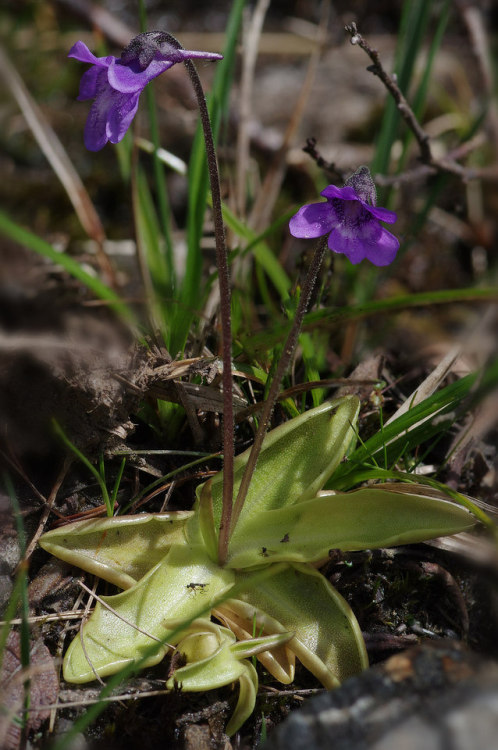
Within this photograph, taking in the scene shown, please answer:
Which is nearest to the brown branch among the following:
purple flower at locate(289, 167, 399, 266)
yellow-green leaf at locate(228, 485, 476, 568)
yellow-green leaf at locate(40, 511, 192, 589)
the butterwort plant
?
purple flower at locate(289, 167, 399, 266)

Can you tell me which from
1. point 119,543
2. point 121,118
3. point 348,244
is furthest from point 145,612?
point 121,118

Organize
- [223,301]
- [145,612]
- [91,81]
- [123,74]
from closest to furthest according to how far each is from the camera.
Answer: [123,74], [91,81], [223,301], [145,612]

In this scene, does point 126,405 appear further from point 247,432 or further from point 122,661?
point 122,661

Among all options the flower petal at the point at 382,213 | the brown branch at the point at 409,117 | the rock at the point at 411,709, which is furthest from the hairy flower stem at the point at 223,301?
the brown branch at the point at 409,117

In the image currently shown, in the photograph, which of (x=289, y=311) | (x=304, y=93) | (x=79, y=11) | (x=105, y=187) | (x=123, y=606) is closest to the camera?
(x=123, y=606)

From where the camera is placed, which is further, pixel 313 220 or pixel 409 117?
pixel 409 117

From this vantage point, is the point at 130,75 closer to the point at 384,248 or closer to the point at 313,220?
the point at 313,220

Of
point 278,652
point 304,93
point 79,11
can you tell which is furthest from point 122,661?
point 79,11

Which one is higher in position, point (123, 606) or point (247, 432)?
point (247, 432)
